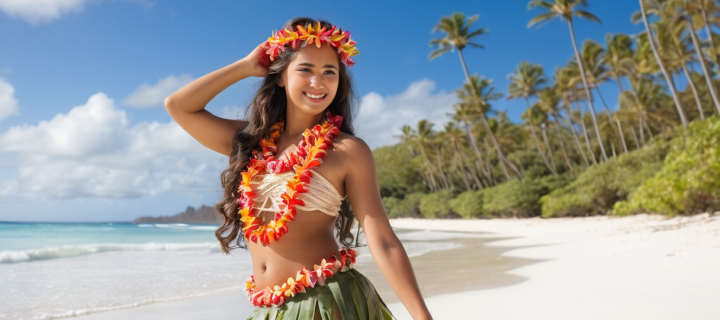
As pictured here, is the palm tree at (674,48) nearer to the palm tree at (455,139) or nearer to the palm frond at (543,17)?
the palm frond at (543,17)

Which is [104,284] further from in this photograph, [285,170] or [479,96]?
[479,96]

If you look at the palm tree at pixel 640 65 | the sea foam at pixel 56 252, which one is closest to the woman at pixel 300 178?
the sea foam at pixel 56 252

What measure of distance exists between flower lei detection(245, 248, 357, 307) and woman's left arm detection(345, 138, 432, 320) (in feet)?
0.46

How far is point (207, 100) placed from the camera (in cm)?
182

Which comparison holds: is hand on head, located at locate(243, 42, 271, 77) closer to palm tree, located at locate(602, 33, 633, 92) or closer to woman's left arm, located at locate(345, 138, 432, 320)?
woman's left arm, located at locate(345, 138, 432, 320)

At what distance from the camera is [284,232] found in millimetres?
1579

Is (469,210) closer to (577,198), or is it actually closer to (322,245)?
(577,198)

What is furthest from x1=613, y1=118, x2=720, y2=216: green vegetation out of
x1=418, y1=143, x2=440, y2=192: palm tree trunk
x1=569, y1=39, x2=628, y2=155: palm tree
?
x1=418, y1=143, x2=440, y2=192: palm tree trunk

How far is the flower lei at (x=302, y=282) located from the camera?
5.08ft

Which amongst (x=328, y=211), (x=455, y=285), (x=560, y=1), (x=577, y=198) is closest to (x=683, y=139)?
(x=577, y=198)

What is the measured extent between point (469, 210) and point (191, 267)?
31929mm

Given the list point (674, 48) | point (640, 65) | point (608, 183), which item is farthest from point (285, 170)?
point (640, 65)

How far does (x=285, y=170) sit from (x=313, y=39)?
398 mm

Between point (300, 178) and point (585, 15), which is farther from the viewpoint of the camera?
point (585, 15)
